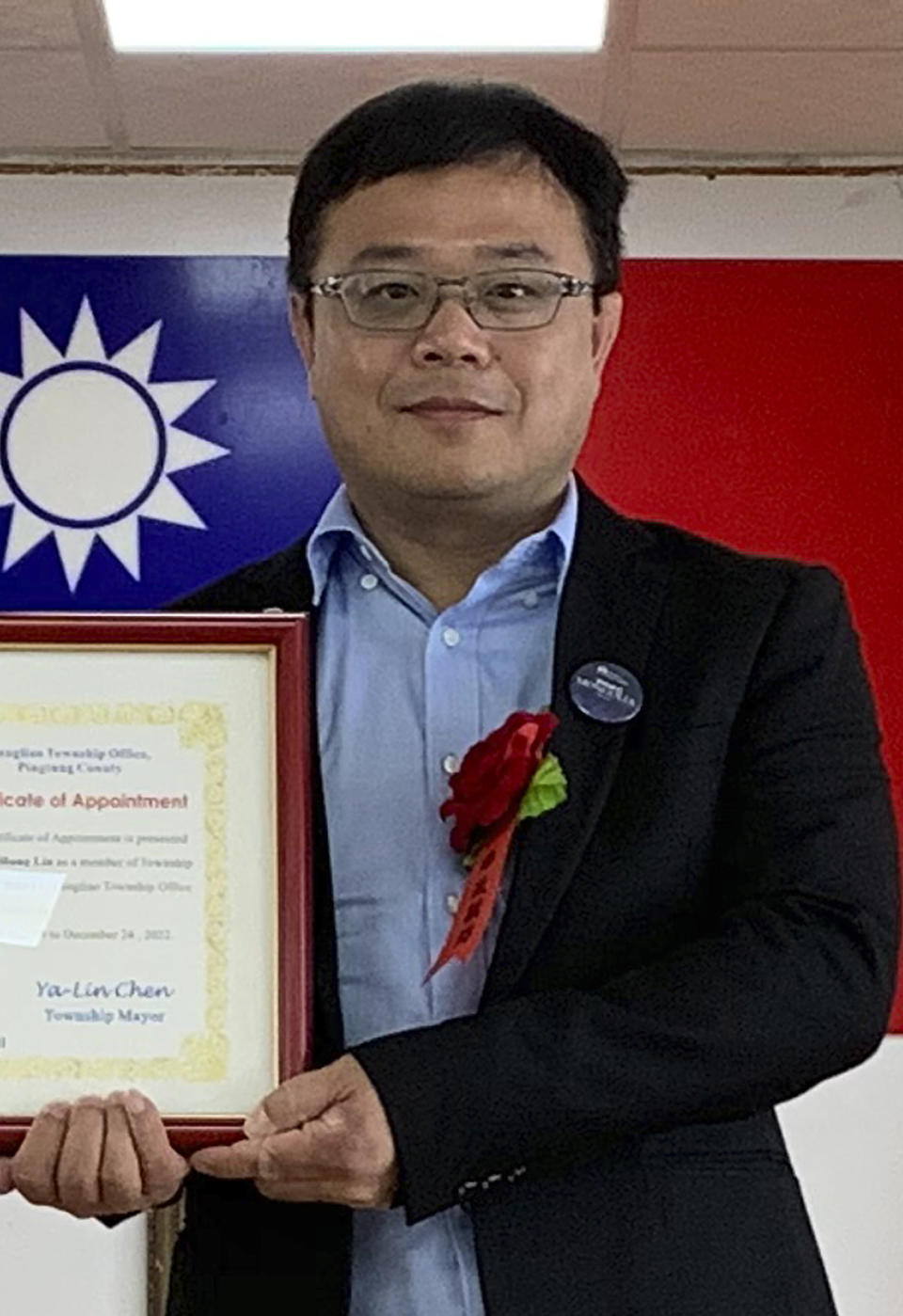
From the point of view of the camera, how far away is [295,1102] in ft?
3.65

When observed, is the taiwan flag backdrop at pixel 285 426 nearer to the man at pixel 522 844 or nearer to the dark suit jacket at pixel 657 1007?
the man at pixel 522 844

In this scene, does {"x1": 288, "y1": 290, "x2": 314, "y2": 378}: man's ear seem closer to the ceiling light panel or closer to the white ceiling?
the white ceiling

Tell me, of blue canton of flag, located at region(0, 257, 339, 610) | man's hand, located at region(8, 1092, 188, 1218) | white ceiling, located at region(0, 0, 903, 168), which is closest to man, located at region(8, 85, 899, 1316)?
man's hand, located at region(8, 1092, 188, 1218)

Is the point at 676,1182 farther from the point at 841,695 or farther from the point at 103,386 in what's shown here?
the point at 103,386

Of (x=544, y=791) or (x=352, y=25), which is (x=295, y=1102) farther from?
(x=352, y=25)

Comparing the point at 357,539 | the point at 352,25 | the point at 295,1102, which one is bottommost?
the point at 295,1102

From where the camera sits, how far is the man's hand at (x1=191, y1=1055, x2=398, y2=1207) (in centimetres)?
108

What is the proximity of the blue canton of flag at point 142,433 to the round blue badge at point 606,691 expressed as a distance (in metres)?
1.76

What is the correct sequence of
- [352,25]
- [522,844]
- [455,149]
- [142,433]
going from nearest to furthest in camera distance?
[522,844], [455,149], [352,25], [142,433]

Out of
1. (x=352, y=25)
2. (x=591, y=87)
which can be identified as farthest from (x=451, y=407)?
(x=591, y=87)

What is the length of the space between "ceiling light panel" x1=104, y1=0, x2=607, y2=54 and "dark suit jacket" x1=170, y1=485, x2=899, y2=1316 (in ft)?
5.34

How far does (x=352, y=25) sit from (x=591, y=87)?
355mm

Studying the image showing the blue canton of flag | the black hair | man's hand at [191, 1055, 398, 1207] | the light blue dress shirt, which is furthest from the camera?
the blue canton of flag

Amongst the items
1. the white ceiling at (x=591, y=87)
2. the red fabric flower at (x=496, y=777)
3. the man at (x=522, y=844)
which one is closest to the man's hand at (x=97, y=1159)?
the man at (x=522, y=844)
